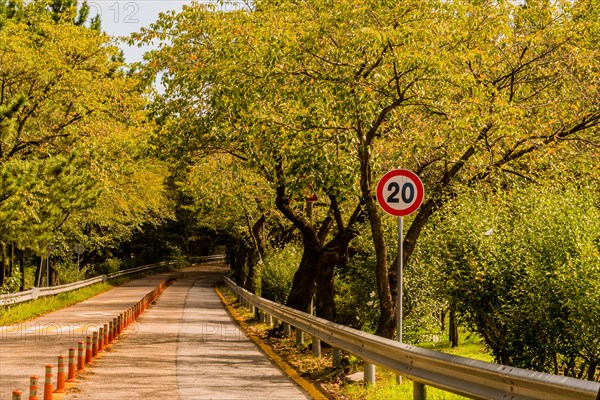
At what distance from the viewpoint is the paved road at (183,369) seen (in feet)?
38.9

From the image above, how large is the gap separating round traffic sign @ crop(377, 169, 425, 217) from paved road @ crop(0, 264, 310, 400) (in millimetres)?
2818

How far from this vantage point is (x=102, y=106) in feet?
101

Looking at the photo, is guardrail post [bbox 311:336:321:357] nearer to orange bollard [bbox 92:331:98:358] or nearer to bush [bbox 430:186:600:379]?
bush [bbox 430:186:600:379]

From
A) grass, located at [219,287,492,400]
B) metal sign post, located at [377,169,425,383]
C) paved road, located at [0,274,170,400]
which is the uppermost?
metal sign post, located at [377,169,425,383]

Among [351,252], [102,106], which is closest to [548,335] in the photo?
[351,252]

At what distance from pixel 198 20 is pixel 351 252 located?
698 cm

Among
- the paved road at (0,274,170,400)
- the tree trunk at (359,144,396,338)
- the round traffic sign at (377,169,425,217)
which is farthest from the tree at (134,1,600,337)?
the paved road at (0,274,170,400)

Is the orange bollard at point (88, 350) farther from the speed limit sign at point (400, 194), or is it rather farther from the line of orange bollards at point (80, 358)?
the speed limit sign at point (400, 194)

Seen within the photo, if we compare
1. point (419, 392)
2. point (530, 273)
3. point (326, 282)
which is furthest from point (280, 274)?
point (419, 392)

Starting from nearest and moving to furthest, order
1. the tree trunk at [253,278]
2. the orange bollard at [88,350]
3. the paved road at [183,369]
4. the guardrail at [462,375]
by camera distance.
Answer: the guardrail at [462,375] → the paved road at [183,369] → the orange bollard at [88,350] → the tree trunk at [253,278]

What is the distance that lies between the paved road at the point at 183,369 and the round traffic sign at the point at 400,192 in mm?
2818

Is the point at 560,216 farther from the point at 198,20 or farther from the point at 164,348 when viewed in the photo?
the point at 198,20

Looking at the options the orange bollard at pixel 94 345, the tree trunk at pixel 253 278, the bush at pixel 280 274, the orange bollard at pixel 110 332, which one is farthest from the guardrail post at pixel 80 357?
the tree trunk at pixel 253 278

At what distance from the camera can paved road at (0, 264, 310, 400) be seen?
38.9 feet
